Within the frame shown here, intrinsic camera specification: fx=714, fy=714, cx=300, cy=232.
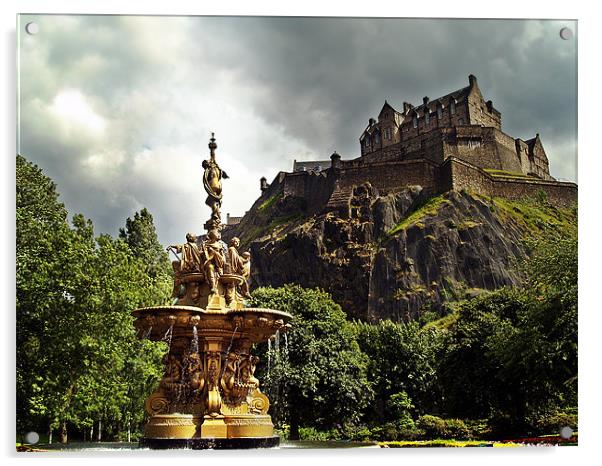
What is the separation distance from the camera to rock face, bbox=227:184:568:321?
54625 mm

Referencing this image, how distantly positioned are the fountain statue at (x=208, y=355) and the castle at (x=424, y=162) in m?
47.5

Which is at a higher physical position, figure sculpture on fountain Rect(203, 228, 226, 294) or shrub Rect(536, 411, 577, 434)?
figure sculpture on fountain Rect(203, 228, 226, 294)

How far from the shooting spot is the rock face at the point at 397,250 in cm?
5462

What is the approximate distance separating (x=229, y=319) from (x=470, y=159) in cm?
5689

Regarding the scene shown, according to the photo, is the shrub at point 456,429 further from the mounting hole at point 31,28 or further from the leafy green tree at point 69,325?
the mounting hole at point 31,28

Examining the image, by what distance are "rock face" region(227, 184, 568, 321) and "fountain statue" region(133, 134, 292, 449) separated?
41.1 metres

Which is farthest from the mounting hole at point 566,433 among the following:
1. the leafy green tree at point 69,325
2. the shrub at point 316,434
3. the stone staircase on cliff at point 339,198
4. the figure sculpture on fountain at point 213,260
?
the stone staircase on cliff at point 339,198

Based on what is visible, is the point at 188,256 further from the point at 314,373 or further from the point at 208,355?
the point at 314,373

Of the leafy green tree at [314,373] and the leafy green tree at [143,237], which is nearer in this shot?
the leafy green tree at [314,373]

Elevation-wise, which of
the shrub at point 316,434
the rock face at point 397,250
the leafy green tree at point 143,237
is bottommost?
the shrub at point 316,434

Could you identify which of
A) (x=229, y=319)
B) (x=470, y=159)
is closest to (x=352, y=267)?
(x=470, y=159)

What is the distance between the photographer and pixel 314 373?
24969mm

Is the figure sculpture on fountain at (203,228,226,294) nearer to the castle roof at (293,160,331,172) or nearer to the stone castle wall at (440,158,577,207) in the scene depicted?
the stone castle wall at (440,158,577,207)

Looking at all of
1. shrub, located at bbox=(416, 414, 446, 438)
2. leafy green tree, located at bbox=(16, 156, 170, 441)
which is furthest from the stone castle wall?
leafy green tree, located at bbox=(16, 156, 170, 441)
